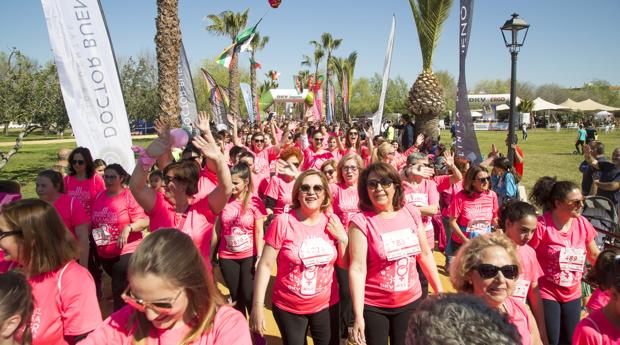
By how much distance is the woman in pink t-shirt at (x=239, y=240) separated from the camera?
14.3 feet

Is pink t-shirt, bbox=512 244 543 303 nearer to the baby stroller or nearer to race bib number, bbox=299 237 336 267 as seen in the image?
race bib number, bbox=299 237 336 267

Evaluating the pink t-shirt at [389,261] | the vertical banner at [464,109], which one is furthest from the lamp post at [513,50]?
the pink t-shirt at [389,261]

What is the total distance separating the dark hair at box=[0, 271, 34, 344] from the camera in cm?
180

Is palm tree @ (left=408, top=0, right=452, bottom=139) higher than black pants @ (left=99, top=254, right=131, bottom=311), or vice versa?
palm tree @ (left=408, top=0, right=452, bottom=139)

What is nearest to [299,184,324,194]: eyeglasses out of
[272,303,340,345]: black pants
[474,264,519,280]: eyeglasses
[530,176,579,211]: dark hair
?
[272,303,340,345]: black pants

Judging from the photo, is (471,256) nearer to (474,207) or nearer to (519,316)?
(519,316)

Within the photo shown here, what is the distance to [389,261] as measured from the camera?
310 cm

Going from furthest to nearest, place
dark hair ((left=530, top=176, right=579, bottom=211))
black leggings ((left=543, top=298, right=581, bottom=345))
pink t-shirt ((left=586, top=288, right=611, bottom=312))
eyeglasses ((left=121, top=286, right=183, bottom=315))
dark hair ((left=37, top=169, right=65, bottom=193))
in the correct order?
dark hair ((left=37, top=169, right=65, bottom=193)) → dark hair ((left=530, top=176, right=579, bottom=211)) → black leggings ((left=543, top=298, right=581, bottom=345)) → pink t-shirt ((left=586, top=288, right=611, bottom=312)) → eyeglasses ((left=121, top=286, right=183, bottom=315))

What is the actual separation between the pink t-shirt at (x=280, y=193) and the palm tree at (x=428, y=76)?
11.0 m

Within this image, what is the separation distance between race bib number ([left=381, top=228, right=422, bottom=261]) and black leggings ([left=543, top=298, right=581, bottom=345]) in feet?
4.20

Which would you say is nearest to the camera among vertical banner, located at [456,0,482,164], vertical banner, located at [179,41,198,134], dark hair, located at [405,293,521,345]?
dark hair, located at [405,293,521,345]

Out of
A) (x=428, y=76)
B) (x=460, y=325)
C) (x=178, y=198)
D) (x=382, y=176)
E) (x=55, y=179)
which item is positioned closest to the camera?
(x=460, y=325)

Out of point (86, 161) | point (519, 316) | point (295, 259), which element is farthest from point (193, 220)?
point (86, 161)

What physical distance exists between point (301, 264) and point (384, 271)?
0.62 metres
